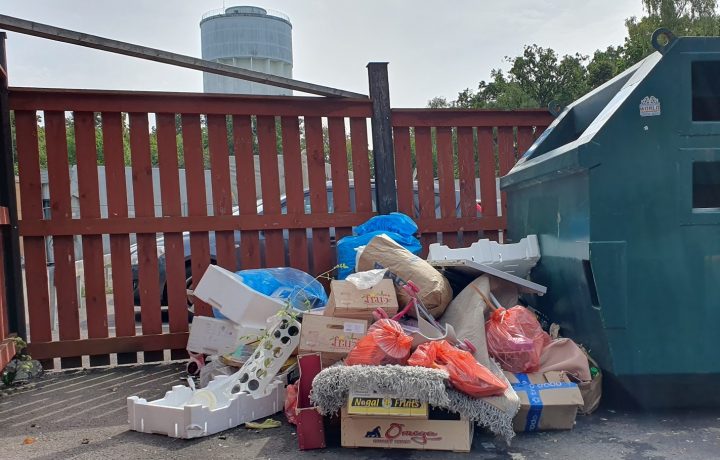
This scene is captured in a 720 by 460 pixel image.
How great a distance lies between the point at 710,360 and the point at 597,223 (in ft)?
2.67

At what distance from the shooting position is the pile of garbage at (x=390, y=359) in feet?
8.86

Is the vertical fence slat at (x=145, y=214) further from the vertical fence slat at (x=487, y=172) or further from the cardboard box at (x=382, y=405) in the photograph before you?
the vertical fence slat at (x=487, y=172)

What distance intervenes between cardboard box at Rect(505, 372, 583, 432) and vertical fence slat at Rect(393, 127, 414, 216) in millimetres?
2211

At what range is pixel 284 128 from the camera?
471cm

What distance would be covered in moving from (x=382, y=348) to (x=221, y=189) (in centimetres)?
220

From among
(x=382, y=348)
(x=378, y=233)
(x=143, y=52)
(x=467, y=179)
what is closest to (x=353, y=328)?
(x=382, y=348)

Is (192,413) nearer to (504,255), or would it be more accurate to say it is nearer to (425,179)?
(504,255)

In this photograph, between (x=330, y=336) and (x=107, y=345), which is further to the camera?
(x=107, y=345)

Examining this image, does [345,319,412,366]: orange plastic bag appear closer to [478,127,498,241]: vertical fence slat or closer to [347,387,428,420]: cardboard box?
[347,387,428,420]: cardboard box

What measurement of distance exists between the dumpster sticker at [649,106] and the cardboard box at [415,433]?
162 cm

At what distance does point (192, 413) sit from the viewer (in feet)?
9.60

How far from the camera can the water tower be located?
89.8 ft


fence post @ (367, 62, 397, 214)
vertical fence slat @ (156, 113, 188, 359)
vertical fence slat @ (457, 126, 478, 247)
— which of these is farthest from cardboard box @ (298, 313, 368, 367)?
vertical fence slat @ (457, 126, 478, 247)

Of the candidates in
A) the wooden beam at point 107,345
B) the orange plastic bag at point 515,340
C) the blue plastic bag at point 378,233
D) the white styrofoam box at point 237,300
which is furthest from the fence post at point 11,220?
the orange plastic bag at point 515,340
